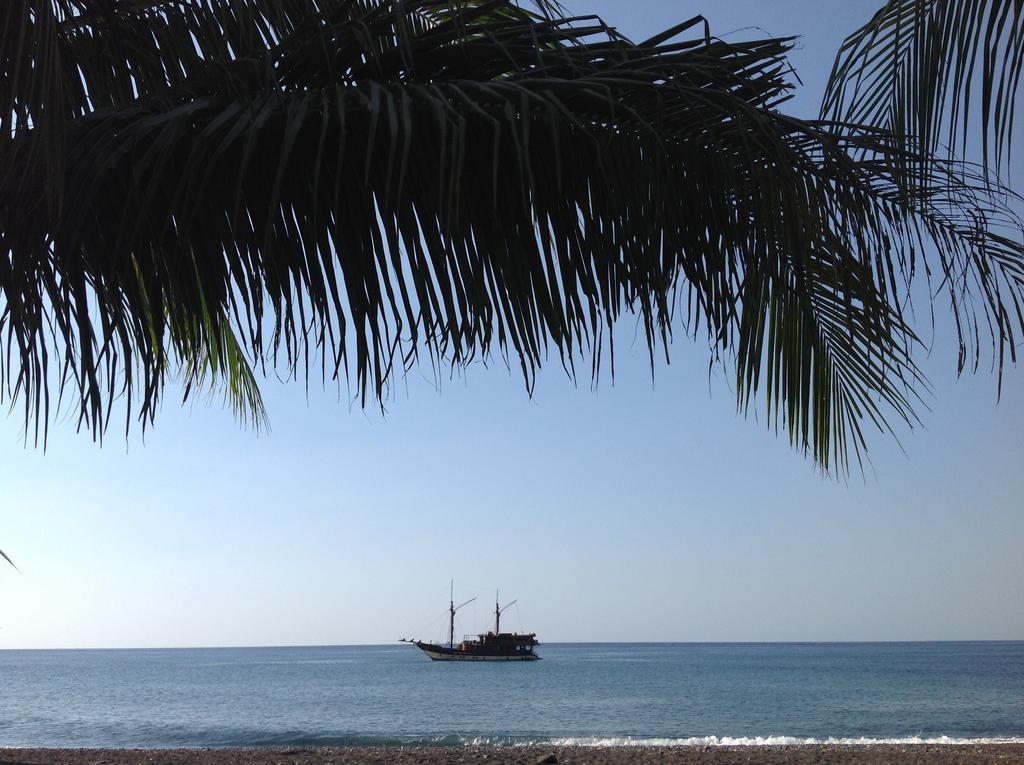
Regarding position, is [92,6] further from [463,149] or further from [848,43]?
[848,43]

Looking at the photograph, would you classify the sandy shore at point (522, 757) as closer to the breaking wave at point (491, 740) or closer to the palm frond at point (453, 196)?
the breaking wave at point (491, 740)

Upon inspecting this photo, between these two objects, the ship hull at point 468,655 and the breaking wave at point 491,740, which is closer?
the breaking wave at point 491,740

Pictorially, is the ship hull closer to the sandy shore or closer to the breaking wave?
the breaking wave

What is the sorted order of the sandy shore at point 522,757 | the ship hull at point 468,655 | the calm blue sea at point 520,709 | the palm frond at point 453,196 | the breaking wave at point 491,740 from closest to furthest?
the palm frond at point 453,196, the sandy shore at point 522,757, the breaking wave at point 491,740, the calm blue sea at point 520,709, the ship hull at point 468,655

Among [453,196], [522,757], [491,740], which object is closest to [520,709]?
[491,740]

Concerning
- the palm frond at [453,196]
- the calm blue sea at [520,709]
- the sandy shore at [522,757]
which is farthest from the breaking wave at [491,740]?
the palm frond at [453,196]

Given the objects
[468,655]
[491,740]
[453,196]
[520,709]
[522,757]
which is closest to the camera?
[453,196]

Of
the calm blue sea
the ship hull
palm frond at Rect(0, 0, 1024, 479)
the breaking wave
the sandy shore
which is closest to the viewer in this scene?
palm frond at Rect(0, 0, 1024, 479)

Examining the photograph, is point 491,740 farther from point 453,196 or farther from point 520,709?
point 453,196

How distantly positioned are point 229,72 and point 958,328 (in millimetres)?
1264

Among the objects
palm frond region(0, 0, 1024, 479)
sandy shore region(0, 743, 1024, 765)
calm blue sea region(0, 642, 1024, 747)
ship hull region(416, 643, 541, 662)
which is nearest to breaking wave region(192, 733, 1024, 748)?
calm blue sea region(0, 642, 1024, 747)

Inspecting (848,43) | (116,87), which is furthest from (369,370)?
(848,43)

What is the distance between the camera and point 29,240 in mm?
1402

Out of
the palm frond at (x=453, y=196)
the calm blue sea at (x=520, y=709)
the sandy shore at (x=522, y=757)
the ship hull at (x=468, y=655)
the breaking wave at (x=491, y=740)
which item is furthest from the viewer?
the ship hull at (x=468, y=655)
